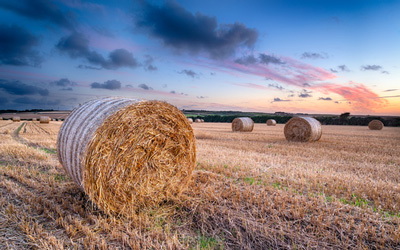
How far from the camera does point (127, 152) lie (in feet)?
13.3

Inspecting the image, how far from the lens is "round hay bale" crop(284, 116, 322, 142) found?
1288 centimetres

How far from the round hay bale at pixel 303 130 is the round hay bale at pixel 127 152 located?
993 cm

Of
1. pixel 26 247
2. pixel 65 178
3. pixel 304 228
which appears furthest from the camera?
pixel 65 178

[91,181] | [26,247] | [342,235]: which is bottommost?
[26,247]

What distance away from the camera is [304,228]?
131 inches

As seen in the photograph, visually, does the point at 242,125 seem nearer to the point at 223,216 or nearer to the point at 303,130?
the point at 303,130

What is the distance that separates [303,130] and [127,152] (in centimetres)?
1130

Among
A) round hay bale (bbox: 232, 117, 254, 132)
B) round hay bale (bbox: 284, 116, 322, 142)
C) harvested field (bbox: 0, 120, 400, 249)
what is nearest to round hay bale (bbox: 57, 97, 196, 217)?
harvested field (bbox: 0, 120, 400, 249)

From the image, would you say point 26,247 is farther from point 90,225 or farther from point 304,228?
point 304,228

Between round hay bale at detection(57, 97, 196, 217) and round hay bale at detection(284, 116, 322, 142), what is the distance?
9931mm

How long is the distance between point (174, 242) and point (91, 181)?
1585 millimetres

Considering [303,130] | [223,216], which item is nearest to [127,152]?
[223,216]

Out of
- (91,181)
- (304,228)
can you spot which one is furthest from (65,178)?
(304,228)

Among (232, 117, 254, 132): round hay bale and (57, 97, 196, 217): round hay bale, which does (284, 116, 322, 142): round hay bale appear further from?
(57, 97, 196, 217): round hay bale
